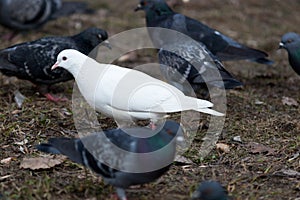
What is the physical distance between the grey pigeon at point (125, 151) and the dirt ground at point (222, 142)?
1.00 feet

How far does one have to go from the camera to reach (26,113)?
5836 mm

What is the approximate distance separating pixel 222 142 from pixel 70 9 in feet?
17.3

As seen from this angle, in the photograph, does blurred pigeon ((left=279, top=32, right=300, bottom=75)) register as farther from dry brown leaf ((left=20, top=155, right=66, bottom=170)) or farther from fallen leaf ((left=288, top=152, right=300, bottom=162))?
dry brown leaf ((left=20, top=155, right=66, bottom=170))

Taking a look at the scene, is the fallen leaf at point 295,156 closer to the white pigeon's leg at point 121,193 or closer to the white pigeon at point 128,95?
the white pigeon at point 128,95

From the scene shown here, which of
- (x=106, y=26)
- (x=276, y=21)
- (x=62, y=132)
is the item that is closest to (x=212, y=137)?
(x=62, y=132)

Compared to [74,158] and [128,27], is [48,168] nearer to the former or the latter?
[74,158]

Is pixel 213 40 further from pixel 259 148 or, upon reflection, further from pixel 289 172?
pixel 289 172

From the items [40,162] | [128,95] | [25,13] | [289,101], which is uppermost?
[128,95]

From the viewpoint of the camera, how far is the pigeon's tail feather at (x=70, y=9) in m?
9.58

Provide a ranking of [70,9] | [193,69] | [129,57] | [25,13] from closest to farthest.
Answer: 1. [193,69]
2. [129,57]
3. [25,13]
4. [70,9]

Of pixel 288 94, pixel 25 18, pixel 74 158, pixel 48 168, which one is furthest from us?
pixel 25 18

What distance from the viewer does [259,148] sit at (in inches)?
205

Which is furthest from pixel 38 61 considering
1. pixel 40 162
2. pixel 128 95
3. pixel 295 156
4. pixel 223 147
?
pixel 295 156

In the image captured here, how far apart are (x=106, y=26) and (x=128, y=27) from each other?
40cm
